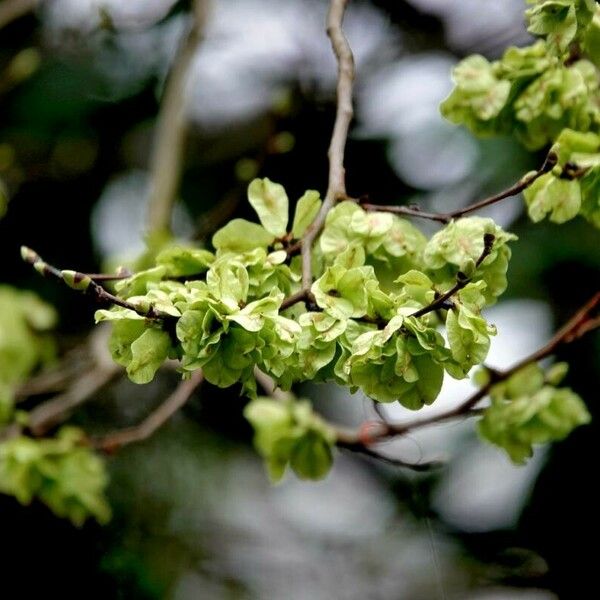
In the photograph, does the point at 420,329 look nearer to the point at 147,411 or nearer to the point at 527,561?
the point at 527,561

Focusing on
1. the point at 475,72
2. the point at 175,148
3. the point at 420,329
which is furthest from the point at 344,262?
the point at 175,148

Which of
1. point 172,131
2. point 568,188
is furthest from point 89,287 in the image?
point 172,131

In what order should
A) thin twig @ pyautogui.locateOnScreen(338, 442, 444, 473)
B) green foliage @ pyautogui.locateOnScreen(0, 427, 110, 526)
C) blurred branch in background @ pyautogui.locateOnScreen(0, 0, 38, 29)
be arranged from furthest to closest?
blurred branch in background @ pyautogui.locateOnScreen(0, 0, 38, 29), green foliage @ pyautogui.locateOnScreen(0, 427, 110, 526), thin twig @ pyautogui.locateOnScreen(338, 442, 444, 473)

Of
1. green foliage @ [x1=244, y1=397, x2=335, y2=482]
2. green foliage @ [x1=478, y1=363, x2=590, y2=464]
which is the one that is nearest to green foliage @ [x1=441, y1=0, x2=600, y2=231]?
green foliage @ [x1=478, y1=363, x2=590, y2=464]

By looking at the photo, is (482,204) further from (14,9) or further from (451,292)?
(14,9)

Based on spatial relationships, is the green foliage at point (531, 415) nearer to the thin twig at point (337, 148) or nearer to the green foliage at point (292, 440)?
the green foliage at point (292, 440)

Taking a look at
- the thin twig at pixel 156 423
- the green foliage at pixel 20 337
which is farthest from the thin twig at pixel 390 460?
the green foliage at pixel 20 337

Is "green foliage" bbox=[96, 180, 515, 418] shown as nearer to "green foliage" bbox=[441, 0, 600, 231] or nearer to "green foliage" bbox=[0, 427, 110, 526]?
"green foliage" bbox=[441, 0, 600, 231]
